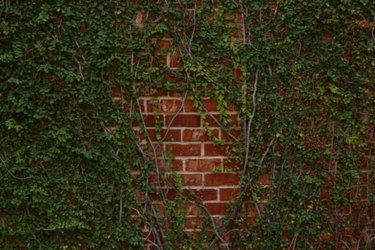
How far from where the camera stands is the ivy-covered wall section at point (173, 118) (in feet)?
9.52

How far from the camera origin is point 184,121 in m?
3.00

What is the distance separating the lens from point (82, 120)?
296cm

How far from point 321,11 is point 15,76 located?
6.25 feet

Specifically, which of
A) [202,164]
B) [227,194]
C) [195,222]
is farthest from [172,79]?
[195,222]

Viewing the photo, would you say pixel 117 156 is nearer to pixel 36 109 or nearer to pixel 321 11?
pixel 36 109

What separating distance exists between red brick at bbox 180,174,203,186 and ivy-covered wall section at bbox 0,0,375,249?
2.0 inches

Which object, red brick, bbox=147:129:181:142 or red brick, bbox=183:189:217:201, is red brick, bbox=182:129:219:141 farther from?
red brick, bbox=183:189:217:201

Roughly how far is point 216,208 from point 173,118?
0.64 m

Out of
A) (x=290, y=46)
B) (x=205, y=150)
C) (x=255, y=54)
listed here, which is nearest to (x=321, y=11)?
(x=290, y=46)

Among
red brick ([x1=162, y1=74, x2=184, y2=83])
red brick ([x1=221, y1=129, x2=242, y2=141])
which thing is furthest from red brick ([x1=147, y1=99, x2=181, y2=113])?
red brick ([x1=221, y1=129, x2=242, y2=141])

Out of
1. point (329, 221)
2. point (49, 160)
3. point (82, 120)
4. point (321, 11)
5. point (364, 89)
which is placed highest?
point (321, 11)

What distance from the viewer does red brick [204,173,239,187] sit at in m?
3.04

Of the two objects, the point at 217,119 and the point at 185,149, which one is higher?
the point at 217,119

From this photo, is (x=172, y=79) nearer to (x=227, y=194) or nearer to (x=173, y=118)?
(x=173, y=118)
